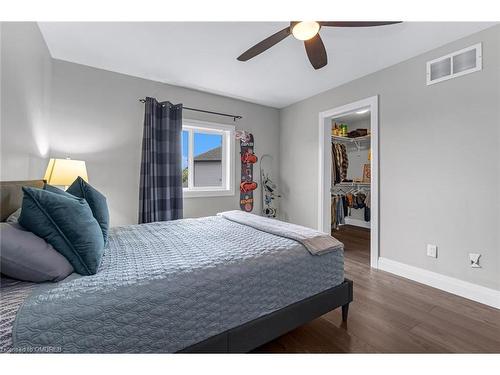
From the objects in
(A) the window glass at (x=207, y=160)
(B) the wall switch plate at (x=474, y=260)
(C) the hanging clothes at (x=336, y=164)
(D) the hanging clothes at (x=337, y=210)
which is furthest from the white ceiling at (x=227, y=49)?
(B) the wall switch plate at (x=474, y=260)

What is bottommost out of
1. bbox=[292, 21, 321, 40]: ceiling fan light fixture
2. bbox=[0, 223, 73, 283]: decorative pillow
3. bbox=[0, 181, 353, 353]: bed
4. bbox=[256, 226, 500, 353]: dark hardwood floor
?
bbox=[256, 226, 500, 353]: dark hardwood floor

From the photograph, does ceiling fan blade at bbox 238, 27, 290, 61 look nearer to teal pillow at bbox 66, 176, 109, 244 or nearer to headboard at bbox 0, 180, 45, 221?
teal pillow at bbox 66, 176, 109, 244

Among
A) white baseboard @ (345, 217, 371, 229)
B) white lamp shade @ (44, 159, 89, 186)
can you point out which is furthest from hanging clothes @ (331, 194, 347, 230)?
white lamp shade @ (44, 159, 89, 186)

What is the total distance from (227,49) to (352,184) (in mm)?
3217

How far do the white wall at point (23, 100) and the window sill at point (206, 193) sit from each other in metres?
1.64

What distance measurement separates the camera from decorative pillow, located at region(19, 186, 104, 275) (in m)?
1.01

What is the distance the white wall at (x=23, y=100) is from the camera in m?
1.47

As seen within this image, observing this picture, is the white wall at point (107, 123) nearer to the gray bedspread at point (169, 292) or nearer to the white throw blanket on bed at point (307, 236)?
the gray bedspread at point (169, 292)

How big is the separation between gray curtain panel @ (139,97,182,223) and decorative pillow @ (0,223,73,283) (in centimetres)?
197

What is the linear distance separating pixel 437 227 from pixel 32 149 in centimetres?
390

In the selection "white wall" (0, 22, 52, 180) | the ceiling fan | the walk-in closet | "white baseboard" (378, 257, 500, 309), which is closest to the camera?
"white wall" (0, 22, 52, 180)

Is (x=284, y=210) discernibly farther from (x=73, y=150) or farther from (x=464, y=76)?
(x=73, y=150)

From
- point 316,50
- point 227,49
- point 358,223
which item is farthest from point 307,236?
point 358,223

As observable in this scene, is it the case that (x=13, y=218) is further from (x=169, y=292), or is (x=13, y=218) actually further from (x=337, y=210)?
(x=337, y=210)
